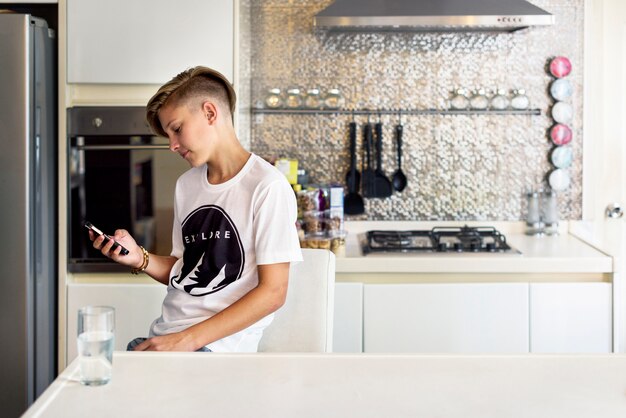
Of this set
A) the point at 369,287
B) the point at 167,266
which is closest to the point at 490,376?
the point at 167,266

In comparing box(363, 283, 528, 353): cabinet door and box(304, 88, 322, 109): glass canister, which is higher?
box(304, 88, 322, 109): glass canister

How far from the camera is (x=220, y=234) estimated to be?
2.01 metres

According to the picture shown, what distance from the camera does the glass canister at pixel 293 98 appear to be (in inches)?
137

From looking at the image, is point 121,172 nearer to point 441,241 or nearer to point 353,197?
point 353,197

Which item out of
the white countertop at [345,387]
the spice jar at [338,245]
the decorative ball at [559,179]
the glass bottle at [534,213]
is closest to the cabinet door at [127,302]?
the spice jar at [338,245]

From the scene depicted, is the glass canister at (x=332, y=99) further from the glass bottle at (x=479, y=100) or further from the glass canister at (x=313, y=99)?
the glass bottle at (x=479, y=100)

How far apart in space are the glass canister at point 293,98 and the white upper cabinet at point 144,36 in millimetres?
583

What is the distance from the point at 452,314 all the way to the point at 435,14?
107 centimetres

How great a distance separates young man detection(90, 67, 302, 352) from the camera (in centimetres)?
195

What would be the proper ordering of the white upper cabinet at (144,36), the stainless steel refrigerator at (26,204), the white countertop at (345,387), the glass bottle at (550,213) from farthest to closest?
1. the glass bottle at (550,213)
2. the white upper cabinet at (144,36)
3. the stainless steel refrigerator at (26,204)
4. the white countertop at (345,387)

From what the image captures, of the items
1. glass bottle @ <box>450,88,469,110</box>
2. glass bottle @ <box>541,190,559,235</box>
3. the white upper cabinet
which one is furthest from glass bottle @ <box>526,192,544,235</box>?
the white upper cabinet

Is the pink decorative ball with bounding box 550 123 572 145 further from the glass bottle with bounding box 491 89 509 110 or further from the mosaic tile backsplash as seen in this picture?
the glass bottle with bounding box 491 89 509 110

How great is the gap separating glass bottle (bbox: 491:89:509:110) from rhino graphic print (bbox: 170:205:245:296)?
177 centimetres

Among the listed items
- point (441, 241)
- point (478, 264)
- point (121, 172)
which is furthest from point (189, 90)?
point (441, 241)
